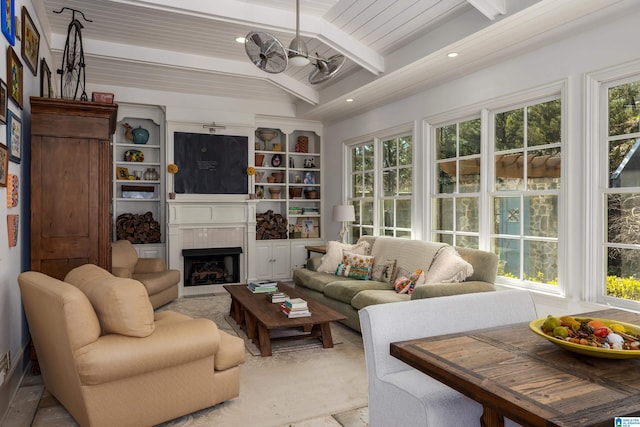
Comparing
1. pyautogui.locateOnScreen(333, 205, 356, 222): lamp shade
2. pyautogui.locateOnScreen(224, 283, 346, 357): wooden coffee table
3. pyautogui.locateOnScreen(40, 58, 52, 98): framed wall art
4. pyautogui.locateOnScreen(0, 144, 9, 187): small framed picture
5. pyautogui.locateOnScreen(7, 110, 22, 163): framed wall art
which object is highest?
pyautogui.locateOnScreen(40, 58, 52, 98): framed wall art

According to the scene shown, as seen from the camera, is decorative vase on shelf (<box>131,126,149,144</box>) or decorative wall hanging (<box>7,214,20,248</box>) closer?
decorative wall hanging (<box>7,214,20,248</box>)

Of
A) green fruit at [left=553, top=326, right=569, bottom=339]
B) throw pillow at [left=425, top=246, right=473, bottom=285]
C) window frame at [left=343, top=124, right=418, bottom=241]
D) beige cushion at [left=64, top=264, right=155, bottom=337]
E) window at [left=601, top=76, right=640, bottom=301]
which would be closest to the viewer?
green fruit at [left=553, top=326, right=569, bottom=339]

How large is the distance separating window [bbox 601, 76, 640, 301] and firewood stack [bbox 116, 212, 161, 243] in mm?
5493

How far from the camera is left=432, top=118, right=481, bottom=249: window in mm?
4500

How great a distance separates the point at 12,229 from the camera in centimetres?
295

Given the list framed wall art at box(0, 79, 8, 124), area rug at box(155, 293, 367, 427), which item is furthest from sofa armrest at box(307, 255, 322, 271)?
framed wall art at box(0, 79, 8, 124)

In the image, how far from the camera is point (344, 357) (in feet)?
11.9

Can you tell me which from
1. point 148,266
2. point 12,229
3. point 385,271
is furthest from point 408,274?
point 12,229

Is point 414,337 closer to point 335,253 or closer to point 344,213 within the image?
point 335,253

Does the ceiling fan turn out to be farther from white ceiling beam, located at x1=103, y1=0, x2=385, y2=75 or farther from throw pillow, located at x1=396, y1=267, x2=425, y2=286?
throw pillow, located at x1=396, y1=267, x2=425, y2=286

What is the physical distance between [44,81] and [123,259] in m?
2.07

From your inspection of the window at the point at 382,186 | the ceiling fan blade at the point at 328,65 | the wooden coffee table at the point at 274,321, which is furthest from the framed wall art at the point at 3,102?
the window at the point at 382,186

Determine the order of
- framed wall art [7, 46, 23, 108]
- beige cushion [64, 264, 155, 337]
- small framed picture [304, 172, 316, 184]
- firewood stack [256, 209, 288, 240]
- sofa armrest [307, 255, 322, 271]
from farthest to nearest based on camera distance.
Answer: small framed picture [304, 172, 316, 184] < firewood stack [256, 209, 288, 240] < sofa armrest [307, 255, 322, 271] < framed wall art [7, 46, 23, 108] < beige cushion [64, 264, 155, 337]

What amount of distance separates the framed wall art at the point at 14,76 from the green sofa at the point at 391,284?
3.14 metres
